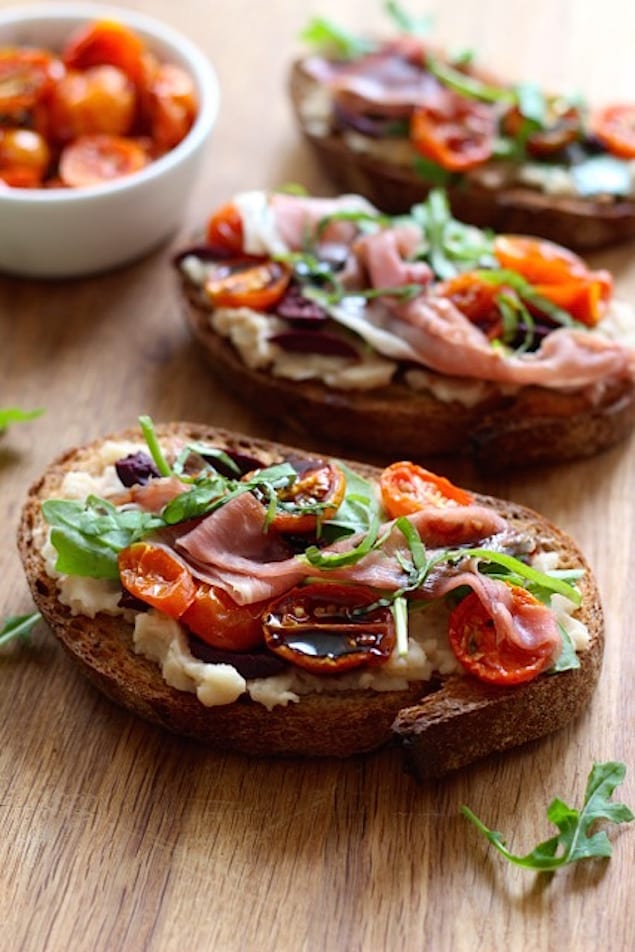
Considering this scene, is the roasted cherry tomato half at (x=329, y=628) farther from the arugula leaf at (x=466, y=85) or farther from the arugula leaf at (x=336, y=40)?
the arugula leaf at (x=336, y=40)

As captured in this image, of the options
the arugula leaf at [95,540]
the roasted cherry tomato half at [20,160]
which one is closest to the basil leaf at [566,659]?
the arugula leaf at [95,540]

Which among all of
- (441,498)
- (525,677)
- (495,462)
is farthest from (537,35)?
(525,677)

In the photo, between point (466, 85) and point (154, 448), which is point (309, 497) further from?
point (466, 85)

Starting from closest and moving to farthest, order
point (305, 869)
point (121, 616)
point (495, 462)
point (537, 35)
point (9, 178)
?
point (305, 869) < point (121, 616) < point (495, 462) < point (9, 178) < point (537, 35)

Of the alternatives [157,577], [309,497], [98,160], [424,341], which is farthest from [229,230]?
[157,577]

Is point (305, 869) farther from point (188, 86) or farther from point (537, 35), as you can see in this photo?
point (537, 35)

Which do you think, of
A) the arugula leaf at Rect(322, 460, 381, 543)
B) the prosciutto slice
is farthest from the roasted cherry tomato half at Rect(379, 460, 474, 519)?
the prosciutto slice
